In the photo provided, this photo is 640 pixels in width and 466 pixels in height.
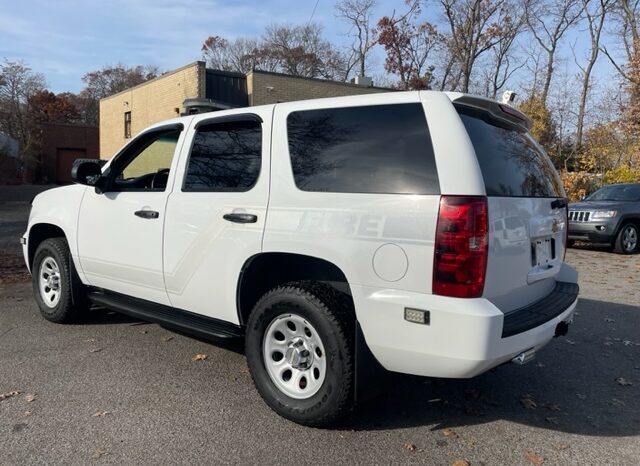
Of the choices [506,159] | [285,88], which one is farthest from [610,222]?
[285,88]

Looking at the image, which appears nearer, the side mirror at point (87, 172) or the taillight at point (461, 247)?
the taillight at point (461, 247)

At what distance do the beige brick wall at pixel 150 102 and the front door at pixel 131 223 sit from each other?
604 inches

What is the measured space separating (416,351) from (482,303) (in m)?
0.44

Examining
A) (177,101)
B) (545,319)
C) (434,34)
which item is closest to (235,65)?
(434,34)

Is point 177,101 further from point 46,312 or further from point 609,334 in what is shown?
point 609,334

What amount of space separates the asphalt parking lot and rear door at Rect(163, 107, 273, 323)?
1.82 feet

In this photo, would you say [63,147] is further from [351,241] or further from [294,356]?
[351,241]

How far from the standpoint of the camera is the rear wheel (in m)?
5.09

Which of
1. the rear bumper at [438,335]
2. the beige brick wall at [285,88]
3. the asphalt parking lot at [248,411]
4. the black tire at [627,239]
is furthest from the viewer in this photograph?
the beige brick wall at [285,88]

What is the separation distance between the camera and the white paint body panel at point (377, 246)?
281 cm

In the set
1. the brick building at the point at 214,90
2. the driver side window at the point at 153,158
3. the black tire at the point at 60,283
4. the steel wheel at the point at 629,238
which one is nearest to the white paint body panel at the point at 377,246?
the driver side window at the point at 153,158

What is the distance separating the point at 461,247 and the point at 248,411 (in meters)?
1.81

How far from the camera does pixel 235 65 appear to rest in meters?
51.3

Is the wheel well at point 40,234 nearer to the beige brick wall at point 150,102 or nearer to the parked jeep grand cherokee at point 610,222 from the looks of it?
the parked jeep grand cherokee at point 610,222
